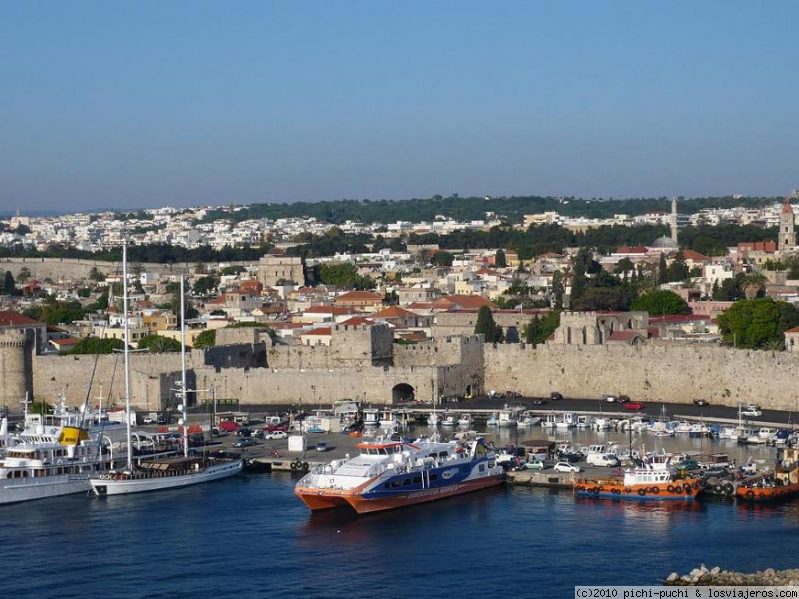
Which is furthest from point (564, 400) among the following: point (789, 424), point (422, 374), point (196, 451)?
point (196, 451)

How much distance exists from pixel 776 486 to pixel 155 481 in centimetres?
933

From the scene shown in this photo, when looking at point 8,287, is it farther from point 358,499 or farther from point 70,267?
point 358,499

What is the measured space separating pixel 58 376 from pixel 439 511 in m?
13.5

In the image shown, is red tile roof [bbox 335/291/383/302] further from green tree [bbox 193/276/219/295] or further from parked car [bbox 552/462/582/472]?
parked car [bbox 552/462/582/472]

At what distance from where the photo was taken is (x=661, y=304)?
50.8 m

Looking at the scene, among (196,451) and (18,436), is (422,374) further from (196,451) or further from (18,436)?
(18,436)

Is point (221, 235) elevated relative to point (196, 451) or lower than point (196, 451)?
elevated

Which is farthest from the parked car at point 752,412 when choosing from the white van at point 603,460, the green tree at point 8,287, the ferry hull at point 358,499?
the green tree at point 8,287

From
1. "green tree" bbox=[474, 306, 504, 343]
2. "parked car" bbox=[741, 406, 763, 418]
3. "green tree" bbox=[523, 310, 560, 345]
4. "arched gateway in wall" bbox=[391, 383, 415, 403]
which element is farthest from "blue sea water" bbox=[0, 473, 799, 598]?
"green tree" bbox=[474, 306, 504, 343]

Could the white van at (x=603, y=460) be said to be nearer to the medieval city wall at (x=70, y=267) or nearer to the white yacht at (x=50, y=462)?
the white yacht at (x=50, y=462)

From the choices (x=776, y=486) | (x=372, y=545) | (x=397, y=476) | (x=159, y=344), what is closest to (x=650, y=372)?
(x=776, y=486)

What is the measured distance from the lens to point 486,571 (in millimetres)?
21531

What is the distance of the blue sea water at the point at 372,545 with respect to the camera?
69.2ft

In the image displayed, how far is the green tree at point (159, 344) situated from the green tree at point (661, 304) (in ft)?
45.6
